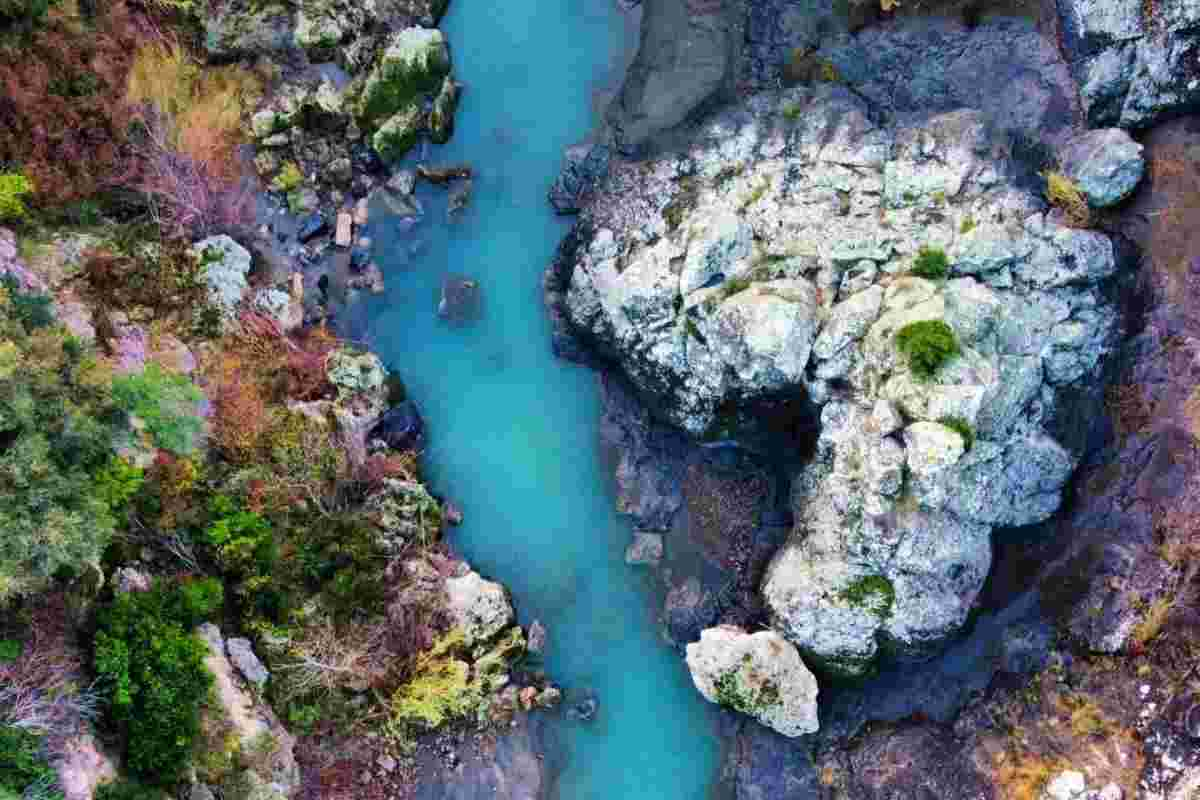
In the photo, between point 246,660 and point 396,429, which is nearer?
point 246,660

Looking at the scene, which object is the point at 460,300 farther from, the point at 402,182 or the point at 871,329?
the point at 871,329

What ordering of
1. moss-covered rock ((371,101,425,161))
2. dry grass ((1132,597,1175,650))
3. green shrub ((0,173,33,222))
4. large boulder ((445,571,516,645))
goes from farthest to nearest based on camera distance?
moss-covered rock ((371,101,425,161)) → large boulder ((445,571,516,645)) → dry grass ((1132,597,1175,650)) → green shrub ((0,173,33,222))

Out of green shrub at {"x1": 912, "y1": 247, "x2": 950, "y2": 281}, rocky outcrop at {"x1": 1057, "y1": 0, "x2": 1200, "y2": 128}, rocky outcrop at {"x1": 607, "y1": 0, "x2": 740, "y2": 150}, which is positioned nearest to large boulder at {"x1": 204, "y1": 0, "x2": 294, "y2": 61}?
rocky outcrop at {"x1": 607, "y1": 0, "x2": 740, "y2": 150}

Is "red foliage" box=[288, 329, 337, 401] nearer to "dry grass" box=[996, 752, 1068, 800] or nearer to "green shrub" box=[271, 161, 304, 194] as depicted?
"green shrub" box=[271, 161, 304, 194]

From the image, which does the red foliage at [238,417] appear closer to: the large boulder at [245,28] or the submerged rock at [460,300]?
the submerged rock at [460,300]

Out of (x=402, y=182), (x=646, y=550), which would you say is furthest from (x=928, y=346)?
(x=402, y=182)

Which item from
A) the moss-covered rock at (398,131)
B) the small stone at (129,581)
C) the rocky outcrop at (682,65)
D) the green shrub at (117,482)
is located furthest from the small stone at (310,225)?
the small stone at (129,581)

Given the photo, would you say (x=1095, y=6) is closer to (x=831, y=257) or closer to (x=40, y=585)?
(x=831, y=257)
